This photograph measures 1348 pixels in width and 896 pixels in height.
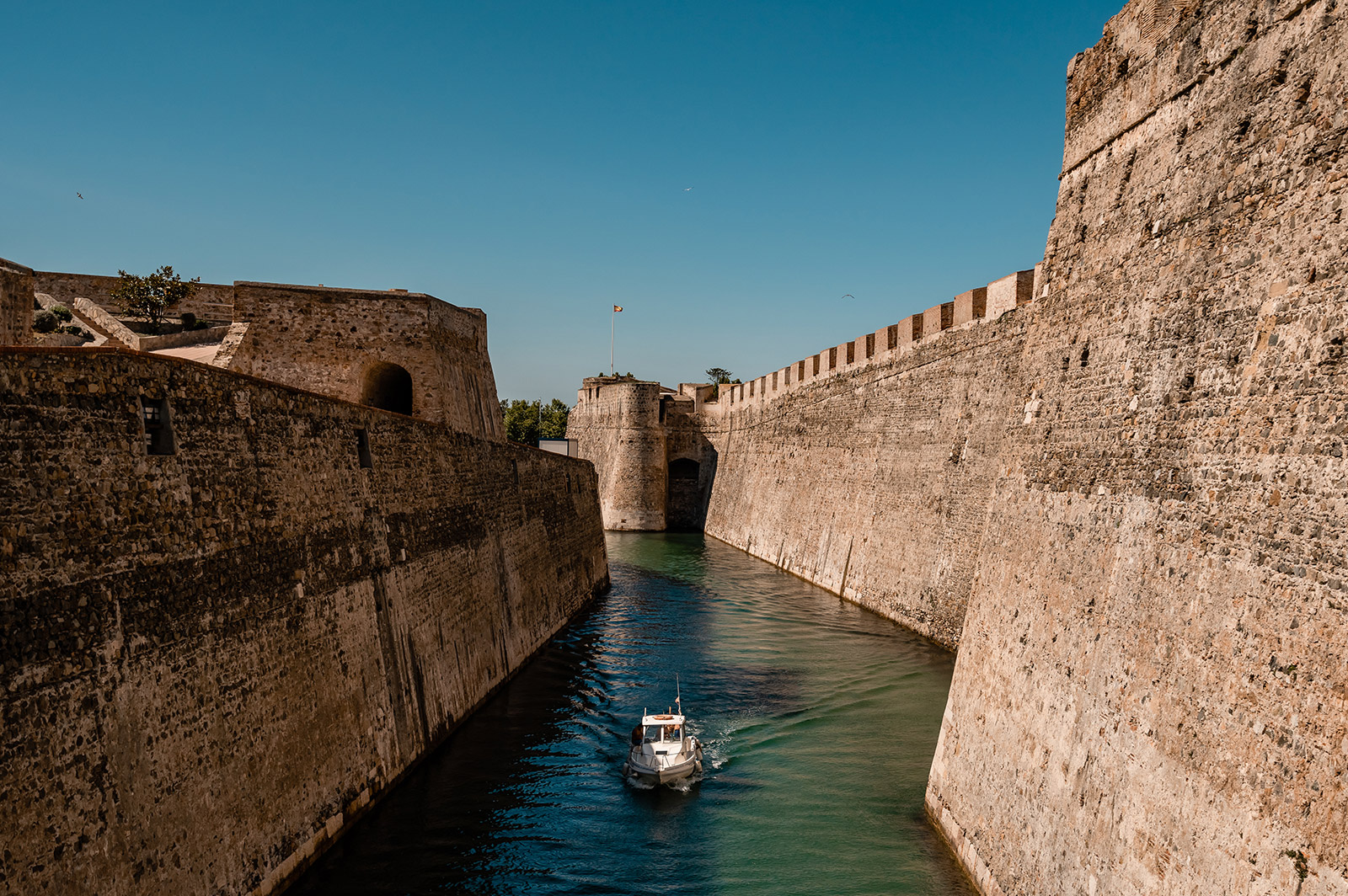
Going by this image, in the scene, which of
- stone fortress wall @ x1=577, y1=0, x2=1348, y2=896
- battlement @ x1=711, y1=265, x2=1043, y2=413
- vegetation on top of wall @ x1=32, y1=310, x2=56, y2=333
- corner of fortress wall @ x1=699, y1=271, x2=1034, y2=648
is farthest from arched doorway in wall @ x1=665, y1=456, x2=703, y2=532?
stone fortress wall @ x1=577, y1=0, x2=1348, y2=896

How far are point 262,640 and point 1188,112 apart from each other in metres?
8.44

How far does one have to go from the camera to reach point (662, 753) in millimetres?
10797

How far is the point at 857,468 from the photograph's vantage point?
2275 cm

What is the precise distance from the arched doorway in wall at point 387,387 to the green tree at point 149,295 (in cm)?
547

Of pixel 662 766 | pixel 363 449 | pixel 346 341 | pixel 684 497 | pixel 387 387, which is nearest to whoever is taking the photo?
pixel 363 449

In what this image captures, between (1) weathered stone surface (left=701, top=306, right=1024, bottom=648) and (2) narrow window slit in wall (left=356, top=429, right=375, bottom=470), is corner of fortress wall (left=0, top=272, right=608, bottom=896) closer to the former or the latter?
(2) narrow window slit in wall (left=356, top=429, right=375, bottom=470)

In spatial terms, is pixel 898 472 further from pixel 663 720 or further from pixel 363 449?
pixel 363 449

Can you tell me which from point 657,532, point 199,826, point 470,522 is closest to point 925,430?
point 470,522

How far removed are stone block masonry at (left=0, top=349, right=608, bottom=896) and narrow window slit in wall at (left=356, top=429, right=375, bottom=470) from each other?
3cm

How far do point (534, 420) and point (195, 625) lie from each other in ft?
224

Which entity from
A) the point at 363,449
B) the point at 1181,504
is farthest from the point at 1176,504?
the point at 363,449

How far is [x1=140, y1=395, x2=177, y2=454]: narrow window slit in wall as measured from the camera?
6.52 m

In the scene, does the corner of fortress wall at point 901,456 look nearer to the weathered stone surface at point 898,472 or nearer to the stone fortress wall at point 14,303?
the weathered stone surface at point 898,472

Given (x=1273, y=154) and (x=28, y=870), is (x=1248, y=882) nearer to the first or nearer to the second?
(x=1273, y=154)
